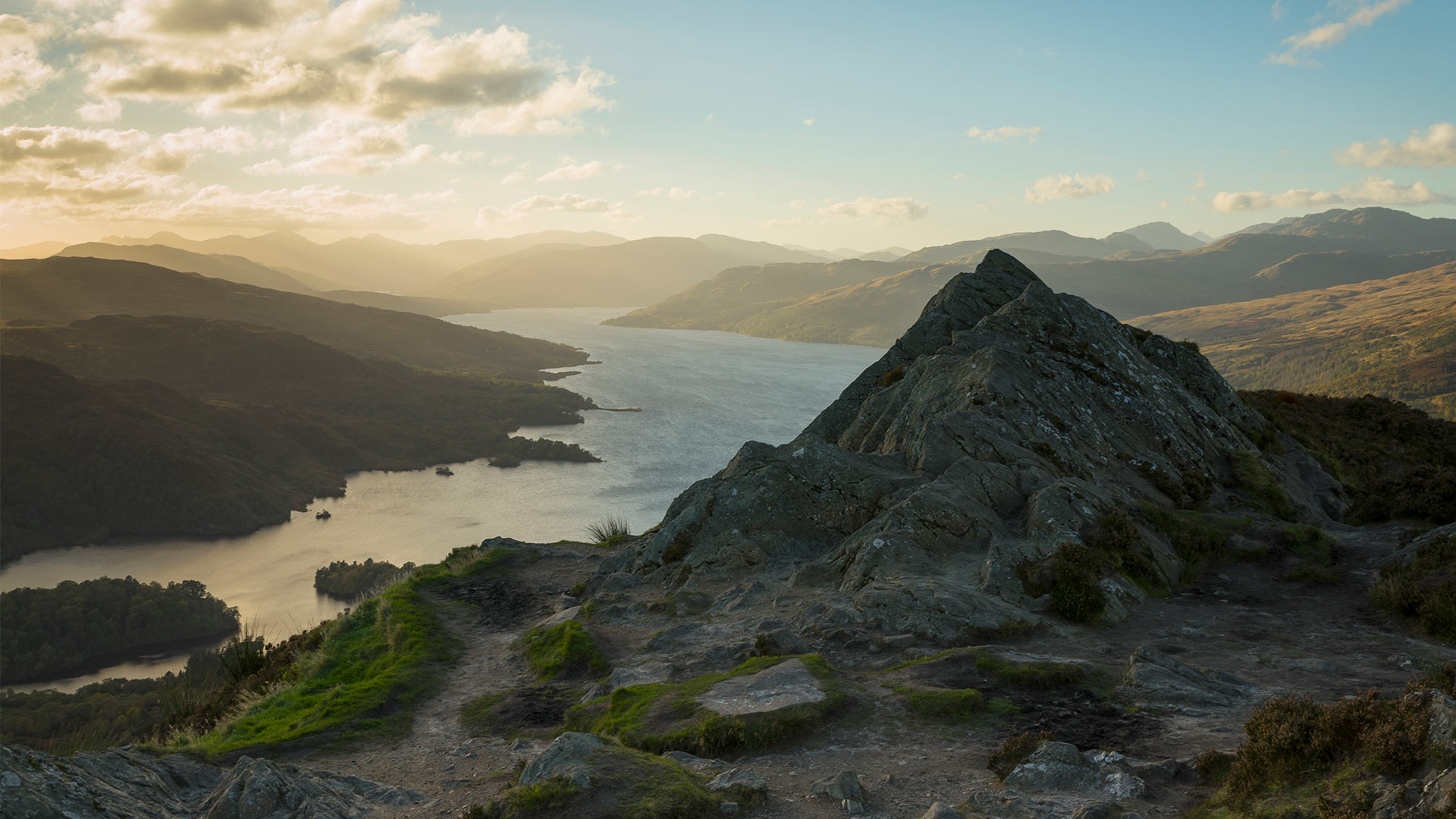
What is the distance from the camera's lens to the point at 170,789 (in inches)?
377

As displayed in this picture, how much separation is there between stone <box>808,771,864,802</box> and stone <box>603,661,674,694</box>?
19.5 ft

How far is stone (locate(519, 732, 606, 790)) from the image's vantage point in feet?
28.0

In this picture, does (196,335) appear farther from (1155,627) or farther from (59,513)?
(1155,627)

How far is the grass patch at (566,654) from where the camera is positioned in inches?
656

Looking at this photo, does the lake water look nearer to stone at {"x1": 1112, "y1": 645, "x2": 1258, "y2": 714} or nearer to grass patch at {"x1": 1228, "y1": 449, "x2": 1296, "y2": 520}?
grass patch at {"x1": 1228, "y1": 449, "x2": 1296, "y2": 520}

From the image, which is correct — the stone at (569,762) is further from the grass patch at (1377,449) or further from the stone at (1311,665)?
the grass patch at (1377,449)

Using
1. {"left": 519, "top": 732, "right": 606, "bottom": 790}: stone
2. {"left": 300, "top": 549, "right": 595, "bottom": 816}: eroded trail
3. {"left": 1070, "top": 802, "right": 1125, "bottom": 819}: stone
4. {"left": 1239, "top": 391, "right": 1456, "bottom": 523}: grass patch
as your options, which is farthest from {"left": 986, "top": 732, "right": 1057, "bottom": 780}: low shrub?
{"left": 1239, "top": 391, "right": 1456, "bottom": 523}: grass patch

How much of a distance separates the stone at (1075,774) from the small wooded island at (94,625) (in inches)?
3368

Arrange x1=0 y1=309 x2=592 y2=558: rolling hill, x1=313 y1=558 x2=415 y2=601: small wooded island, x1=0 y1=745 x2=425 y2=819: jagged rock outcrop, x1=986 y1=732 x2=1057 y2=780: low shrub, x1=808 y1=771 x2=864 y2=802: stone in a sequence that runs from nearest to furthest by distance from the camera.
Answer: x1=0 y1=745 x2=425 y2=819: jagged rock outcrop < x1=808 y1=771 x2=864 y2=802: stone < x1=986 y1=732 x2=1057 y2=780: low shrub < x1=313 y1=558 x2=415 y2=601: small wooded island < x1=0 y1=309 x2=592 y2=558: rolling hill

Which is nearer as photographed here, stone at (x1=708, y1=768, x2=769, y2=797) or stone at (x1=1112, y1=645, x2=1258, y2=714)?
stone at (x1=708, y1=768, x2=769, y2=797)

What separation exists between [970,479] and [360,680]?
16273mm

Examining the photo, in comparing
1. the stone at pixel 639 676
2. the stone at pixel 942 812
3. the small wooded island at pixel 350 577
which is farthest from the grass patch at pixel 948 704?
the small wooded island at pixel 350 577

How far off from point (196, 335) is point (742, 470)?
216574 mm

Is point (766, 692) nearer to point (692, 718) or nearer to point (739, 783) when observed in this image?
point (692, 718)
